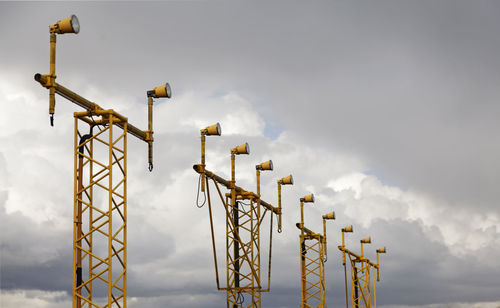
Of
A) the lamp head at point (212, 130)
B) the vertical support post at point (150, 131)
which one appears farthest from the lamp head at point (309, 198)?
the vertical support post at point (150, 131)

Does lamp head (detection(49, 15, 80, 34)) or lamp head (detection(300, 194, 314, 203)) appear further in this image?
lamp head (detection(300, 194, 314, 203))

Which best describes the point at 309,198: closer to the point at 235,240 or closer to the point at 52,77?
the point at 235,240

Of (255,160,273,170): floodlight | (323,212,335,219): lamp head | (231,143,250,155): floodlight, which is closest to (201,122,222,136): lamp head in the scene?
(231,143,250,155): floodlight

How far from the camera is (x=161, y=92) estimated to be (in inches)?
1179

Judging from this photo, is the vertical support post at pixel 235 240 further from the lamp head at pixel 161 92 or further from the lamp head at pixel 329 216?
the lamp head at pixel 329 216

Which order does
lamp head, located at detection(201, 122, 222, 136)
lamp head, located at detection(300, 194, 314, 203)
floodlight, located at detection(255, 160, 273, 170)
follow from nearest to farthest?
lamp head, located at detection(201, 122, 222, 136)
floodlight, located at detection(255, 160, 273, 170)
lamp head, located at detection(300, 194, 314, 203)

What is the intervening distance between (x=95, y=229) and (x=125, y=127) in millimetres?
4105

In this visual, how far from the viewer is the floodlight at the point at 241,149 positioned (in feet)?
141

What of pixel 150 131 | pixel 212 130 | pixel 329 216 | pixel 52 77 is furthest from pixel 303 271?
pixel 52 77

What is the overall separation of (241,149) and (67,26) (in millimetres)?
20376

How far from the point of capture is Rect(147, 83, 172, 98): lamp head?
1179 inches

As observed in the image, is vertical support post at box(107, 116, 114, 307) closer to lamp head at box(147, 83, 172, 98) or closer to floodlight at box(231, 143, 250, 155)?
lamp head at box(147, 83, 172, 98)

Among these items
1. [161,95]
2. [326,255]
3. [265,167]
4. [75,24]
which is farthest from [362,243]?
[75,24]

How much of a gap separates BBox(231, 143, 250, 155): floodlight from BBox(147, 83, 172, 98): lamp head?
13.3m
